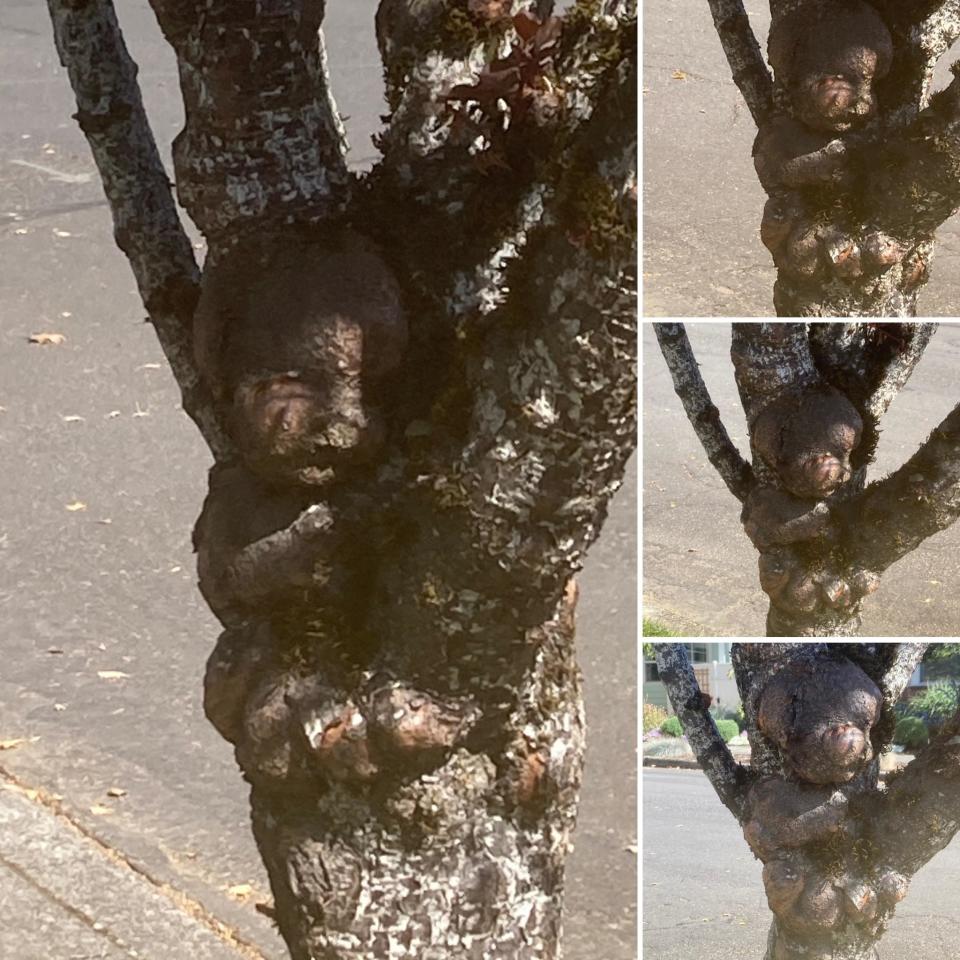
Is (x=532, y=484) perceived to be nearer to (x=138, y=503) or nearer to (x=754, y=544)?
(x=754, y=544)

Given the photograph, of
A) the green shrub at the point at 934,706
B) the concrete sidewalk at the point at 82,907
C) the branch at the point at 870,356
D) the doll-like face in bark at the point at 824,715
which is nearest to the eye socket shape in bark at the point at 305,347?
the branch at the point at 870,356

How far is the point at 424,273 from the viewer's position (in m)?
1.83

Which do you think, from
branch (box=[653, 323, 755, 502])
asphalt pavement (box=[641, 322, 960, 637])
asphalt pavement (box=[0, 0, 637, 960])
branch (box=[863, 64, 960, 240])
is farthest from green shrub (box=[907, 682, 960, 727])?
asphalt pavement (box=[0, 0, 637, 960])

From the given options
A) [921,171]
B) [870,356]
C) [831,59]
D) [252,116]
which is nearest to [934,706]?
[870,356]

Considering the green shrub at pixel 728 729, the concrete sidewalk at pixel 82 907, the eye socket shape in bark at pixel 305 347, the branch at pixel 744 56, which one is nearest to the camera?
the eye socket shape in bark at pixel 305 347

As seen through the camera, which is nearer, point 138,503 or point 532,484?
point 532,484

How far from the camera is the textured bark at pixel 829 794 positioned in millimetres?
2037

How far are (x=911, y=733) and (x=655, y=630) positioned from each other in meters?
0.54

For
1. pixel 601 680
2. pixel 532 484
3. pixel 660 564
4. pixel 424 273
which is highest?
pixel 424 273

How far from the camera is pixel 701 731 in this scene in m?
2.09

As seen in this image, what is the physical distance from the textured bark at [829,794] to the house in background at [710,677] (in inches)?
0.8

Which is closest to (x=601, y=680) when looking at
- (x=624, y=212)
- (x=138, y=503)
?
(x=138, y=503)

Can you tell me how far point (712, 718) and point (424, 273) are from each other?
76 cm

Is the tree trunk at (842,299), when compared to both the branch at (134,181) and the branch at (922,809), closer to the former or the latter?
the branch at (922,809)
